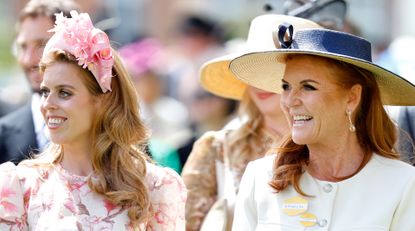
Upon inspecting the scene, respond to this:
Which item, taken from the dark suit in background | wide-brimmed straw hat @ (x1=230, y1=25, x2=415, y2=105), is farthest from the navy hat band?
the dark suit in background

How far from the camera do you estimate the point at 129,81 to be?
6.30m

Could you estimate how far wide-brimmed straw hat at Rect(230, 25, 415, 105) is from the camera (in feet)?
19.1

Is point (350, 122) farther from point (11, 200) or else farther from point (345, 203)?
point (11, 200)

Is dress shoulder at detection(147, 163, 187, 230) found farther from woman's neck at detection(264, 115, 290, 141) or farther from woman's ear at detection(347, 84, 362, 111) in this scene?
woman's neck at detection(264, 115, 290, 141)

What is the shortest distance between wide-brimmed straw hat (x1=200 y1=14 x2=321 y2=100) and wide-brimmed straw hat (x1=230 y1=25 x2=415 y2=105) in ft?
1.22

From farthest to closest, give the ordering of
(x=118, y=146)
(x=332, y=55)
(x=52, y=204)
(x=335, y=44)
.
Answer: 1. (x=118, y=146)
2. (x=52, y=204)
3. (x=335, y=44)
4. (x=332, y=55)

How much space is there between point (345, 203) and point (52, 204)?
133cm

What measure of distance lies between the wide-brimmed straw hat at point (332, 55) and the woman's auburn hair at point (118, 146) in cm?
56

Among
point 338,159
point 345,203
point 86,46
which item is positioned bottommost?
Answer: point 345,203

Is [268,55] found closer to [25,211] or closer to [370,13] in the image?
Answer: [25,211]

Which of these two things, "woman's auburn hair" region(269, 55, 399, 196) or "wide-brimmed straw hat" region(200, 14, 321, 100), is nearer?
"woman's auburn hair" region(269, 55, 399, 196)

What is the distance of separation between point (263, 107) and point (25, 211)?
75.3 inches

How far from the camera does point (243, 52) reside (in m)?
7.20

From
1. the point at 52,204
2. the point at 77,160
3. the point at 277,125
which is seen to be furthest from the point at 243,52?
the point at 52,204
